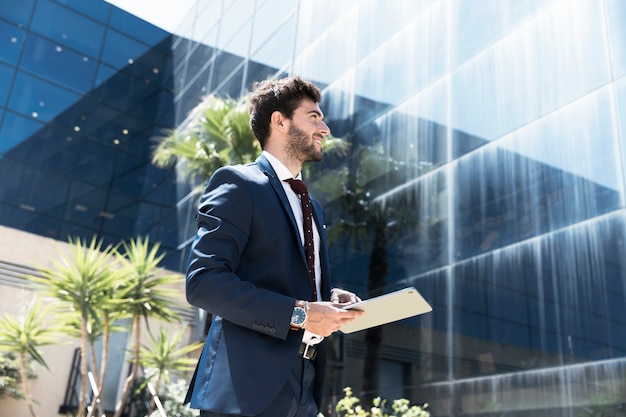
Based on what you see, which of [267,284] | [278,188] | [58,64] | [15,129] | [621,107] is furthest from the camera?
[58,64]

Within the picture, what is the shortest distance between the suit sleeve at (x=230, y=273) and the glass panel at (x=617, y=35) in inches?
178

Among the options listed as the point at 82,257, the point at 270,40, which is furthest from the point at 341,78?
the point at 82,257

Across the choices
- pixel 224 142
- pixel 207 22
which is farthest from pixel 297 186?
pixel 207 22

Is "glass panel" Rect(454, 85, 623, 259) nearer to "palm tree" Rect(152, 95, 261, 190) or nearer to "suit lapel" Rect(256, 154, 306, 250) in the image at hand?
"palm tree" Rect(152, 95, 261, 190)

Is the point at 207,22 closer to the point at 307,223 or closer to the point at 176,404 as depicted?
the point at 176,404

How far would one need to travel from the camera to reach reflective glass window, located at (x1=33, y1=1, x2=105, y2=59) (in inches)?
548

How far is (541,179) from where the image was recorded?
5445 mm

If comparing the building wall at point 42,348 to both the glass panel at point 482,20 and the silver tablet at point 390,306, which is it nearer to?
the glass panel at point 482,20

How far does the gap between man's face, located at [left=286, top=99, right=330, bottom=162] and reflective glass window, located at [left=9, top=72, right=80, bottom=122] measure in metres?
12.9

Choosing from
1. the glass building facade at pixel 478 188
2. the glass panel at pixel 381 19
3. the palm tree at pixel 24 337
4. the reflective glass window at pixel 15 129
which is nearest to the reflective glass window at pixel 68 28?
the reflective glass window at pixel 15 129

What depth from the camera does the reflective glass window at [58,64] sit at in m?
13.5

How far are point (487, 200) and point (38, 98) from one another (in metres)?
10.9

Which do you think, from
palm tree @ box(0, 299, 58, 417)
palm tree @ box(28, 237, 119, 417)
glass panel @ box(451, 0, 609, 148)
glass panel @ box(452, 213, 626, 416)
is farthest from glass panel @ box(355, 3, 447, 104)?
palm tree @ box(0, 299, 58, 417)

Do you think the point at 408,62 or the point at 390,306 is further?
the point at 408,62
